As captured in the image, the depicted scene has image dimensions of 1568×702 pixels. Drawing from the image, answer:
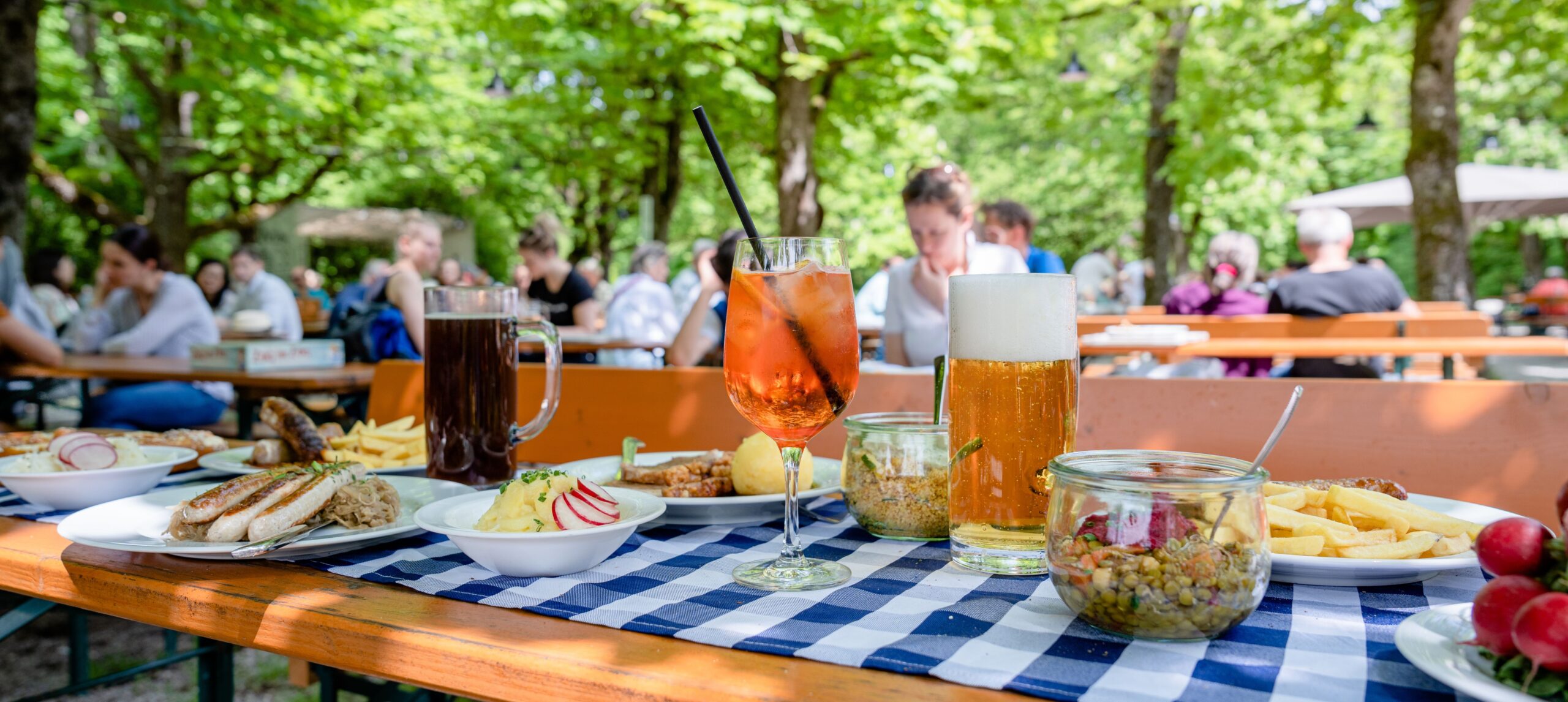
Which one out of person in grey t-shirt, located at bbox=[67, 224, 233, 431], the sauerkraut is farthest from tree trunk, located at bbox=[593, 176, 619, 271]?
the sauerkraut

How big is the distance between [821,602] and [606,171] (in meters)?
14.5

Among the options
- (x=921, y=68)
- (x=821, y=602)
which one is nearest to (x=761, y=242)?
(x=821, y=602)

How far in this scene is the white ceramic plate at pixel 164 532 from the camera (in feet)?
3.63

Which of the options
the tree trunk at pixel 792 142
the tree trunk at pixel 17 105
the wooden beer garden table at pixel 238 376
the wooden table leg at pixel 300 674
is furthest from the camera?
the tree trunk at pixel 792 142

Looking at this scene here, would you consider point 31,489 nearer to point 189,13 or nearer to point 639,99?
point 189,13

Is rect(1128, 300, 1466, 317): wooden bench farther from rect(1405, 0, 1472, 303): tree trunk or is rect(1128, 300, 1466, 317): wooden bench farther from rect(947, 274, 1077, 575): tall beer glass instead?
rect(947, 274, 1077, 575): tall beer glass

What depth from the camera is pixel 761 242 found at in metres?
1.08

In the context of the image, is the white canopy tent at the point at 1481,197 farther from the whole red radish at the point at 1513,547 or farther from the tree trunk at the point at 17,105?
the whole red radish at the point at 1513,547

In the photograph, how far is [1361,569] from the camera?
0.99 metres

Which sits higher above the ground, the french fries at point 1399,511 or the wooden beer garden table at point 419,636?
the french fries at point 1399,511

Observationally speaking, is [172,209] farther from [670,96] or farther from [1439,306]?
[1439,306]

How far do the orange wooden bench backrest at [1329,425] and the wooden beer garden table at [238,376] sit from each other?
260cm

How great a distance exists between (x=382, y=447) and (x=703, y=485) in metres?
0.73

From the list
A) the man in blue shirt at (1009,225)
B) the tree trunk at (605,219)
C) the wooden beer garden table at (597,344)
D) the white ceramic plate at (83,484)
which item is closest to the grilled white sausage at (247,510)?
the white ceramic plate at (83,484)
